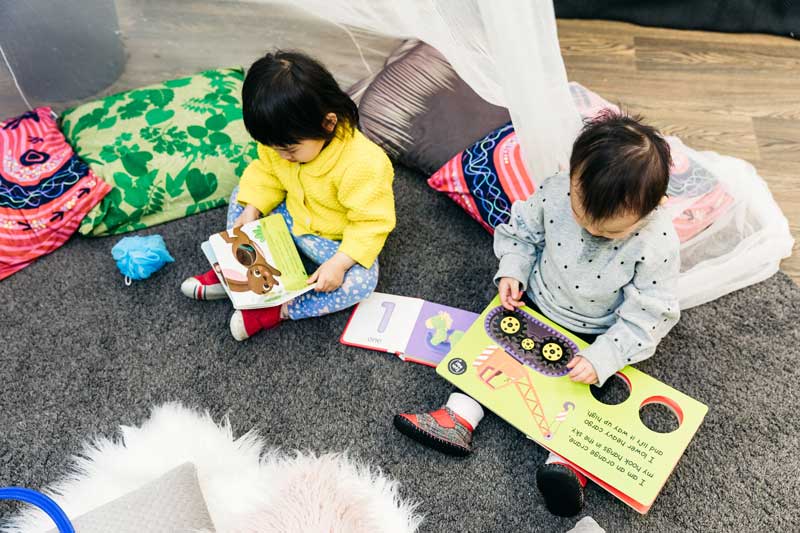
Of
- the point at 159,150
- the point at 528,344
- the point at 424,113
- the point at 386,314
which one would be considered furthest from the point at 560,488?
the point at 159,150

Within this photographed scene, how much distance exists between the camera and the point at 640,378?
1011mm

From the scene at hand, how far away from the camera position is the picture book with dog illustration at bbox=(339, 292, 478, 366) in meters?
1.13

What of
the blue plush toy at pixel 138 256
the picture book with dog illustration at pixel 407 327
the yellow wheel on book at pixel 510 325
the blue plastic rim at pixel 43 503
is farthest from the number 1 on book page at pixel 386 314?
the blue plastic rim at pixel 43 503

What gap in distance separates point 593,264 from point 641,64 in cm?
94

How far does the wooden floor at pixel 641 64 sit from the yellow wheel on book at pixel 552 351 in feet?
2.09

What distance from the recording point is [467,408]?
1035 mm

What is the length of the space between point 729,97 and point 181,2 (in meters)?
1.31

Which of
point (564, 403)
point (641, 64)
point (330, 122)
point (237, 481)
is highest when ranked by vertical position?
point (330, 122)

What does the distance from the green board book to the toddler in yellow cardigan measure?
242mm

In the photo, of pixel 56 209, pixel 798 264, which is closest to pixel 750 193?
pixel 798 264

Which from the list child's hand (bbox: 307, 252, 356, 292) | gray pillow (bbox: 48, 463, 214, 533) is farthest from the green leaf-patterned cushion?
gray pillow (bbox: 48, 463, 214, 533)

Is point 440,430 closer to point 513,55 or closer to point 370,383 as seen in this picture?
point 370,383

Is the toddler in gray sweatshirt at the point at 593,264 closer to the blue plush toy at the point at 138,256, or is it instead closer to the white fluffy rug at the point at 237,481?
the white fluffy rug at the point at 237,481

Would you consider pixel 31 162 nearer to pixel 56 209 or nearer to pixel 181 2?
pixel 56 209
